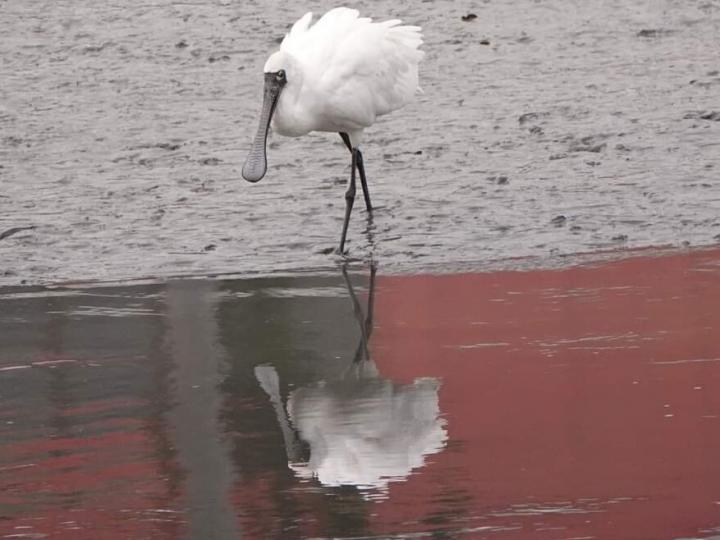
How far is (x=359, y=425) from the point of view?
6.41 m

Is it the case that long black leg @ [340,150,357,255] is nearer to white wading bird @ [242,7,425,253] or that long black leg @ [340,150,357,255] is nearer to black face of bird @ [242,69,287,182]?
white wading bird @ [242,7,425,253]

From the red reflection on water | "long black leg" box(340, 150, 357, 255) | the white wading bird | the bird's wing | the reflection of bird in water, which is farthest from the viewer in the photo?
the bird's wing

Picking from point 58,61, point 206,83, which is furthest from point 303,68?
point 58,61

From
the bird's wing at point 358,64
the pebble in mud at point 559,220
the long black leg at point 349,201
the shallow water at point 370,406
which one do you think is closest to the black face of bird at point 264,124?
the bird's wing at point 358,64

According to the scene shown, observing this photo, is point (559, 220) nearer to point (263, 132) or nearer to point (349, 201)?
point (349, 201)

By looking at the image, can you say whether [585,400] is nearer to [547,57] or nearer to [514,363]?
[514,363]

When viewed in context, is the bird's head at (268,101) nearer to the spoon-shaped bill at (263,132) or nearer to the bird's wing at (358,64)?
the spoon-shaped bill at (263,132)

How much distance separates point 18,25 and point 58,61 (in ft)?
4.32

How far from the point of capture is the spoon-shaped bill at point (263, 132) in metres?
9.95

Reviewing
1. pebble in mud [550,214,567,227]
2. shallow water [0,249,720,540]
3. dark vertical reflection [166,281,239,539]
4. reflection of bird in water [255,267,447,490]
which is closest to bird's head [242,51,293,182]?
shallow water [0,249,720,540]

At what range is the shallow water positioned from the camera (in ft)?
17.9

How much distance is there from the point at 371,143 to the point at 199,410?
5781 mm

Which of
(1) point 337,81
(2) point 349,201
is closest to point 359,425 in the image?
(2) point 349,201

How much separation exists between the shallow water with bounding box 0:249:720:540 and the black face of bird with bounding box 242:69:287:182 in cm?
124
